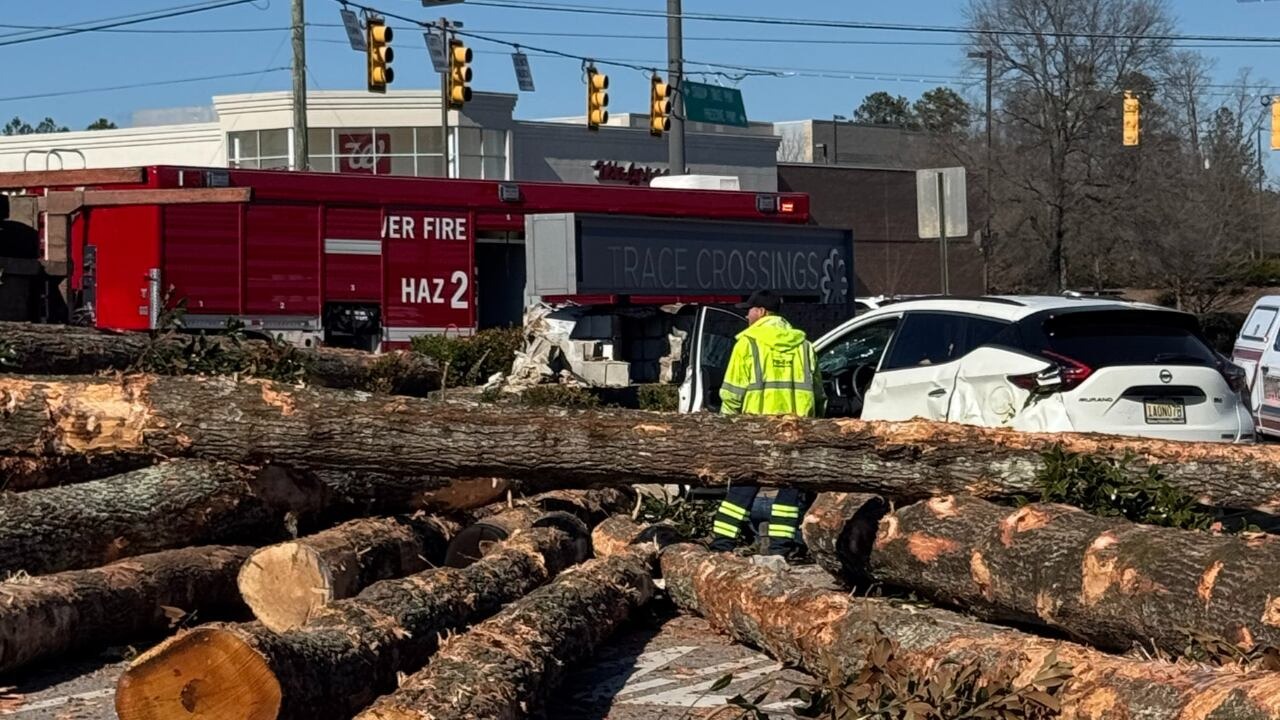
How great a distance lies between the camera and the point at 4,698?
24.1 ft

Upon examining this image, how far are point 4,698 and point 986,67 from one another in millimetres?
44905

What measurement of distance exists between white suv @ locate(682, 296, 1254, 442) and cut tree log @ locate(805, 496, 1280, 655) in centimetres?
221

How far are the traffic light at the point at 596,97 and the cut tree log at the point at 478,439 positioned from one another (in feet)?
67.9

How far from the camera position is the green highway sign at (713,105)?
32.4 metres

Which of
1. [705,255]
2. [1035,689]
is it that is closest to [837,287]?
[705,255]

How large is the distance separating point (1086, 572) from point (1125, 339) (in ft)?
12.7

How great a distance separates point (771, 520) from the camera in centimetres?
1015

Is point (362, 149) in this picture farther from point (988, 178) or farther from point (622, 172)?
point (988, 178)

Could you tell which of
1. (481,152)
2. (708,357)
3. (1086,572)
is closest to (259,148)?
(481,152)

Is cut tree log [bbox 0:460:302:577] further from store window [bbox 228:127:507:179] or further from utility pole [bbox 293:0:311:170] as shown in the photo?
store window [bbox 228:127:507:179]

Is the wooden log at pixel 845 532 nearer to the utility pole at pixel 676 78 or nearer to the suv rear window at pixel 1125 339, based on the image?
the suv rear window at pixel 1125 339

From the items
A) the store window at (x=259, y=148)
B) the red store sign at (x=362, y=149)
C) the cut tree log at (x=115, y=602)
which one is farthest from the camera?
the red store sign at (x=362, y=149)

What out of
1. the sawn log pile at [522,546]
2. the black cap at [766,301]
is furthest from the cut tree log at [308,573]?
the black cap at [766,301]

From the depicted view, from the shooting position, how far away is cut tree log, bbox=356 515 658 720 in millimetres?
6068
